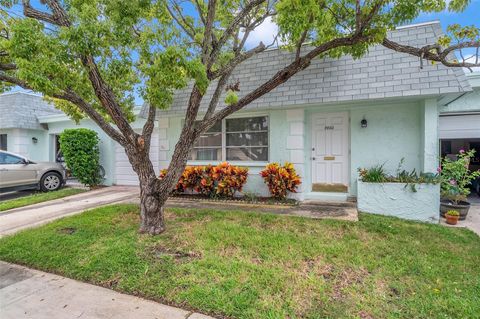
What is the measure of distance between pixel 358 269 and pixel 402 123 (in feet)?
15.2

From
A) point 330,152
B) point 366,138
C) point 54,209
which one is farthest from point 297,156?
point 54,209

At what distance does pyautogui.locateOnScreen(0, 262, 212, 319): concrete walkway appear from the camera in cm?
262

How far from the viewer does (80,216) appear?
228 inches

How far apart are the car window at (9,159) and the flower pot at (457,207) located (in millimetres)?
12393

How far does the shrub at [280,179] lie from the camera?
268 inches

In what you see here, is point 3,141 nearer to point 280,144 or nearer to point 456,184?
point 280,144

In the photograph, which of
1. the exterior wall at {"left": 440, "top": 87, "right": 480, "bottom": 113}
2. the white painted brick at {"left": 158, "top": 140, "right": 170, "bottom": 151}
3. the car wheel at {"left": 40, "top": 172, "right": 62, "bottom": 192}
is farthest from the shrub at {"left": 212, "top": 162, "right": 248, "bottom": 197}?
the car wheel at {"left": 40, "top": 172, "right": 62, "bottom": 192}

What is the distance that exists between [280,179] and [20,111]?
1264cm

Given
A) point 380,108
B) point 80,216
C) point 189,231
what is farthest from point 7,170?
point 380,108

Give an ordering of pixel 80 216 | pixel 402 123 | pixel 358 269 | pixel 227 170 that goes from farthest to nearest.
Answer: pixel 227 170, pixel 402 123, pixel 80 216, pixel 358 269

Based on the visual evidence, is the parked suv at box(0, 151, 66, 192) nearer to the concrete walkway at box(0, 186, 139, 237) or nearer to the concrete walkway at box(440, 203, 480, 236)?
the concrete walkway at box(0, 186, 139, 237)

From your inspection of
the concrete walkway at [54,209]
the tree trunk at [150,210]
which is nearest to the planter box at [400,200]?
the tree trunk at [150,210]

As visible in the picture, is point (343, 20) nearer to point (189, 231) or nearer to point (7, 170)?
point (189, 231)

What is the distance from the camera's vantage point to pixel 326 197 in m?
7.19
